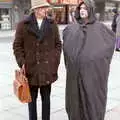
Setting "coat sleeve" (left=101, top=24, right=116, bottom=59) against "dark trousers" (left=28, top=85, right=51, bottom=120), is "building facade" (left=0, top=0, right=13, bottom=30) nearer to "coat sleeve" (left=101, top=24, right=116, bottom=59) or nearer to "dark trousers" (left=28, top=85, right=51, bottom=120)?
"dark trousers" (left=28, top=85, right=51, bottom=120)

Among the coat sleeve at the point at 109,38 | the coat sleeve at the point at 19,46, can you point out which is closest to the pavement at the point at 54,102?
the coat sleeve at the point at 19,46

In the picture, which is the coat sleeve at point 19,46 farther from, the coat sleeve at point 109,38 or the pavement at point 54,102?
the pavement at point 54,102

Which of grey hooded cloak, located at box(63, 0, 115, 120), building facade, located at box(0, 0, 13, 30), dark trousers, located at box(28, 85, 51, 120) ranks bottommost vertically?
building facade, located at box(0, 0, 13, 30)

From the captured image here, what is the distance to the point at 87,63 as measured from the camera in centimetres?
422

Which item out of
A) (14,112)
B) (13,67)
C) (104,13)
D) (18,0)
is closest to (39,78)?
(14,112)

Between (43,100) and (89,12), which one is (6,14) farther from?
(89,12)

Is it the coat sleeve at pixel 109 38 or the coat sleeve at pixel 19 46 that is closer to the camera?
the coat sleeve at pixel 109 38

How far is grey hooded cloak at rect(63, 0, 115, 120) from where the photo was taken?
4.23 metres

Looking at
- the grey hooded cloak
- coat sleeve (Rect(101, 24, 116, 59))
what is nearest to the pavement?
the grey hooded cloak

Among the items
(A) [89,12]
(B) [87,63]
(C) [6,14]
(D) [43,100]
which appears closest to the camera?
(B) [87,63]

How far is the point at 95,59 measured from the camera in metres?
4.21

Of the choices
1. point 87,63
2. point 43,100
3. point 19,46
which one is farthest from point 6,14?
point 87,63

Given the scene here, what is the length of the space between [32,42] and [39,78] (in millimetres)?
428

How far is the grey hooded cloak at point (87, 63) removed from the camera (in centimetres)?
423
